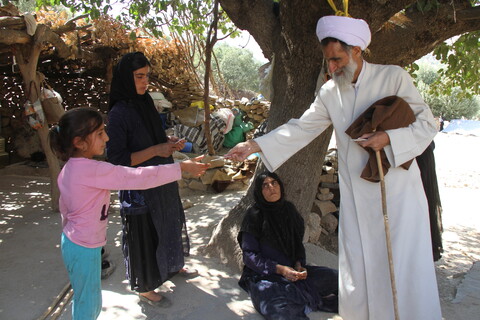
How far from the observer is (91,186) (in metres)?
2.21

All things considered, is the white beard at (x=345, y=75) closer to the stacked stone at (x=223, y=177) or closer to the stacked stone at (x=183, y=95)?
the stacked stone at (x=223, y=177)

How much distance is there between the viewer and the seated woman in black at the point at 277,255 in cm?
311

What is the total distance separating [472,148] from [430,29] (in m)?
11.8

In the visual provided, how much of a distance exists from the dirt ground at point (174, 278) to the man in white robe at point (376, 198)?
720 mm

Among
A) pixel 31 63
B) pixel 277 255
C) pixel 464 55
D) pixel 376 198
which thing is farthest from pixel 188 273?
pixel 464 55

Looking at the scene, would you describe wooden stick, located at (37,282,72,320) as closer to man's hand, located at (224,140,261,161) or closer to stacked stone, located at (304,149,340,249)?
man's hand, located at (224,140,261,161)

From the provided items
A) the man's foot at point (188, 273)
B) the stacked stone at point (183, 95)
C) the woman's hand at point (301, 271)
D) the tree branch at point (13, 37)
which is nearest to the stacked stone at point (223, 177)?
the tree branch at point (13, 37)

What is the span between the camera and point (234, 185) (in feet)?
23.0

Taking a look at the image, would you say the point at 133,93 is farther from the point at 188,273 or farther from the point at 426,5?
the point at 426,5

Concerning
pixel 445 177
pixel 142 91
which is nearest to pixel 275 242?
pixel 142 91

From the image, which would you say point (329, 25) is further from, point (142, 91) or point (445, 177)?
point (445, 177)

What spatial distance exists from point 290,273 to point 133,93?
173 centimetres

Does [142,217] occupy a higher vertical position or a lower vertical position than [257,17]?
lower

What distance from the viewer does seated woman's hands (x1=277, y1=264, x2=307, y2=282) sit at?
121 inches
